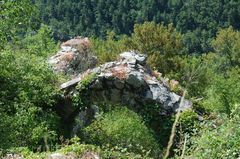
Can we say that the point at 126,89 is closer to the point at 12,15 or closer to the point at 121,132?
the point at 121,132

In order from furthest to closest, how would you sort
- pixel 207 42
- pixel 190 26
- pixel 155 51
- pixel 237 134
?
1. pixel 190 26
2. pixel 207 42
3. pixel 155 51
4. pixel 237 134

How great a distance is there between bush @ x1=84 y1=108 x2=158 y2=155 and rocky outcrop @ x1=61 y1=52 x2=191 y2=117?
0.72 metres

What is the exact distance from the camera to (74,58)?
25.7 meters

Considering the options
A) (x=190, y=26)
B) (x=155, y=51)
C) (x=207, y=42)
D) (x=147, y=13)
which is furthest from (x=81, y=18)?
(x=155, y=51)

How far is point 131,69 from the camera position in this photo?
2028 centimetres

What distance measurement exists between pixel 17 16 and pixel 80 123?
7.15 meters

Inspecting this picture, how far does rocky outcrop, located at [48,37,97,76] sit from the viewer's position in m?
24.0

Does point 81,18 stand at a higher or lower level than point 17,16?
lower

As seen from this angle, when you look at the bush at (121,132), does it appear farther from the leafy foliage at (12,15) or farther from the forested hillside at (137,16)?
the forested hillside at (137,16)

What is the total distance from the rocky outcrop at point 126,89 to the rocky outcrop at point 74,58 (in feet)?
10.5

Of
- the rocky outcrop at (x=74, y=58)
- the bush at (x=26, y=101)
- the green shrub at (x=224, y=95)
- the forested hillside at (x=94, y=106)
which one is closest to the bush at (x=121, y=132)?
the forested hillside at (x=94, y=106)

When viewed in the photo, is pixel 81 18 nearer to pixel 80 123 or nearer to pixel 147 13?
pixel 147 13

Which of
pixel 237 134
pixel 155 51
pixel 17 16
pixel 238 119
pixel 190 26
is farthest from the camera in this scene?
pixel 190 26

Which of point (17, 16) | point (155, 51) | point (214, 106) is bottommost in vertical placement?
point (155, 51)
